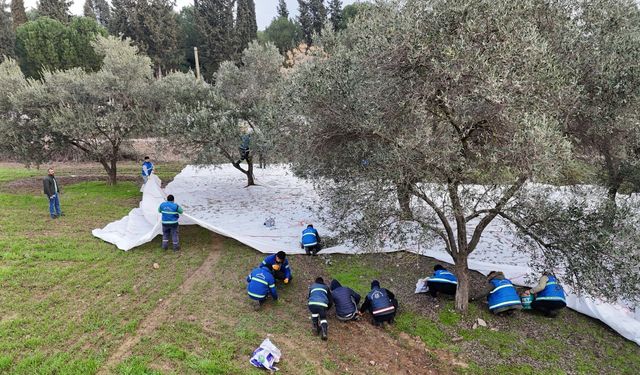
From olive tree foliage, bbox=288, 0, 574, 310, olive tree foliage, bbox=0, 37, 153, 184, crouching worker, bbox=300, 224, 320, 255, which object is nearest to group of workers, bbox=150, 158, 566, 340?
olive tree foliage, bbox=288, 0, 574, 310

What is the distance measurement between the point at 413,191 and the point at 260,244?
668 centimetres

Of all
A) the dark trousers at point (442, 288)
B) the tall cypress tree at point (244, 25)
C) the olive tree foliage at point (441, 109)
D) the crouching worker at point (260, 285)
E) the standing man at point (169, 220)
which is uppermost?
the tall cypress tree at point (244, 25)

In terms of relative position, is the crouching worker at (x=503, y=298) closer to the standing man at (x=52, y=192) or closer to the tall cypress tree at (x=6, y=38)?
the standing man at (x=52, y=192)

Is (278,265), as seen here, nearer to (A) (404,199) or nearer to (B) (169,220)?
(A) (404,199)

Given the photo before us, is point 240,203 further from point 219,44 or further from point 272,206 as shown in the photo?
point 219,44

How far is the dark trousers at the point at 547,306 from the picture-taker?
9.35m

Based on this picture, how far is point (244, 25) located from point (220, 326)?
1811 inches

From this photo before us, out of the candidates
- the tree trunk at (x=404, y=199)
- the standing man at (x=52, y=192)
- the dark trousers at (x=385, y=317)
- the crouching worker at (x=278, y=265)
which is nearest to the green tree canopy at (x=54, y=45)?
the standing man at (x=52, y=192)

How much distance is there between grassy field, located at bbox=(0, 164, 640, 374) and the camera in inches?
299

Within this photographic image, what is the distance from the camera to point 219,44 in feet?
151

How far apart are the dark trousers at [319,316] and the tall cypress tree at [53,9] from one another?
5123 cm

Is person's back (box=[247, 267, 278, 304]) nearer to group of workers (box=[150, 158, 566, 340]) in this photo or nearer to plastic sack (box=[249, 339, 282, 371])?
group of workers (box=[150, 158, 566, 340])

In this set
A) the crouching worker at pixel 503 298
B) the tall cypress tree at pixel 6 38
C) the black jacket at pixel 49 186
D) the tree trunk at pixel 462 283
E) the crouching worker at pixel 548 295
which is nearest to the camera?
the crouching worker at pixel 503 298

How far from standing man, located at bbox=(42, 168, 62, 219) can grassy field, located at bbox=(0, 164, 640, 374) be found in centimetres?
252
